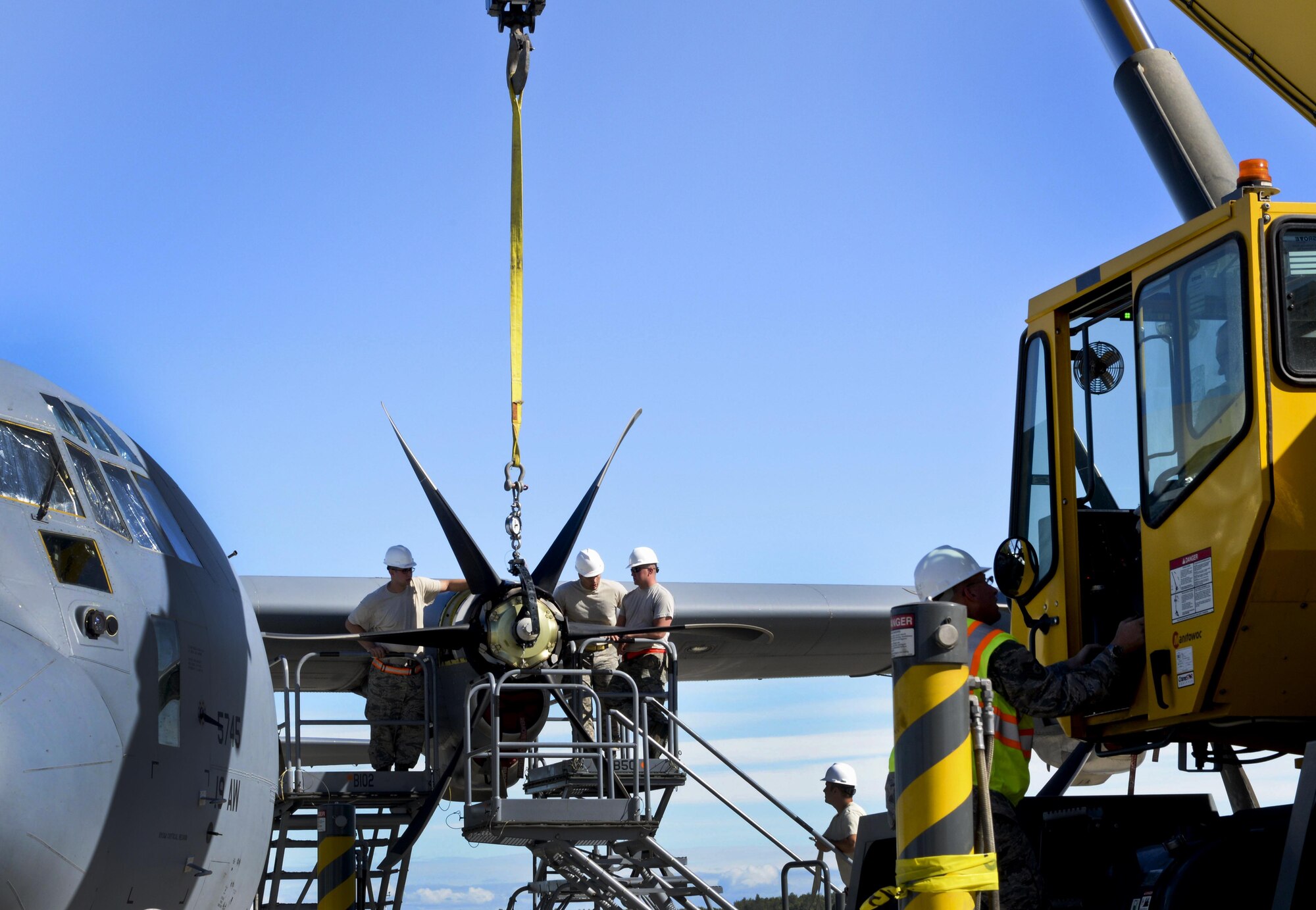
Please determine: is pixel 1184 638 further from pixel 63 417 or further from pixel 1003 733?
pixel 63 417

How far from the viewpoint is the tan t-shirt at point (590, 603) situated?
11.4 m

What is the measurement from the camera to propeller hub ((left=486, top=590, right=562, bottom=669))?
32.1ft

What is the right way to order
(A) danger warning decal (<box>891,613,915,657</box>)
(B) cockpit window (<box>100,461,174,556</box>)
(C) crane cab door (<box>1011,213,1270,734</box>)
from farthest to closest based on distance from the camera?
1. (B) cockpit window (<box>100,461,174,556</box>)
2. (C) crane cab door (<box>1011,213,1270,734</box>)
3. (A) danger warning decal (<box>891,613,915,657</box>)

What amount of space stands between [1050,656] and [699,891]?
4822mm

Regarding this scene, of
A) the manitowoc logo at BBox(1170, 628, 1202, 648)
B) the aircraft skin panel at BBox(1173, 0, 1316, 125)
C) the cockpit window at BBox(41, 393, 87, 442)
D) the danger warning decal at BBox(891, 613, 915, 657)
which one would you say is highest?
the aircraft skin panel at BBox(1173, 0, 1316, 125)

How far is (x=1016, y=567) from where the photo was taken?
19.4ft

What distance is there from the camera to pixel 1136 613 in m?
5.61

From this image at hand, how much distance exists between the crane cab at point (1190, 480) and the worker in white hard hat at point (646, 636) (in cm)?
533

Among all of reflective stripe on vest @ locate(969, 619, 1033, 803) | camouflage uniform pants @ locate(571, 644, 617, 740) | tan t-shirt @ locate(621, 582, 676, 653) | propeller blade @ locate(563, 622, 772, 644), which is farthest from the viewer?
tan t-shirt @ locate(621, 582, 676, 653)

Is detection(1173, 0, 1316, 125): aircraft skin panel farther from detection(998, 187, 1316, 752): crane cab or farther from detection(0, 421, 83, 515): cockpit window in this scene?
detection(0, 421, 83, 515): cockpit window

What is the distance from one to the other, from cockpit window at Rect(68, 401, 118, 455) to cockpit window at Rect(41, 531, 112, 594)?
0.90 meters

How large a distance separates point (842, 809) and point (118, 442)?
19.5 feet

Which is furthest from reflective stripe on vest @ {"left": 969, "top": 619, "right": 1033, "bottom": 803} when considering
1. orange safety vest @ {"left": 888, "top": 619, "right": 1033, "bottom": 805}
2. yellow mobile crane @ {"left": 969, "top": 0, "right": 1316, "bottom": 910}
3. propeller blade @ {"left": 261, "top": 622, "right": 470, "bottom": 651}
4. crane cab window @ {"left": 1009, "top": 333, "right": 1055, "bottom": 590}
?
propeller blade @ {"left": 261, "top": 622, "right": 470, "bottom": 651}

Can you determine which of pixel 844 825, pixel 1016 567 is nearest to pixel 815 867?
pixel 844 825
